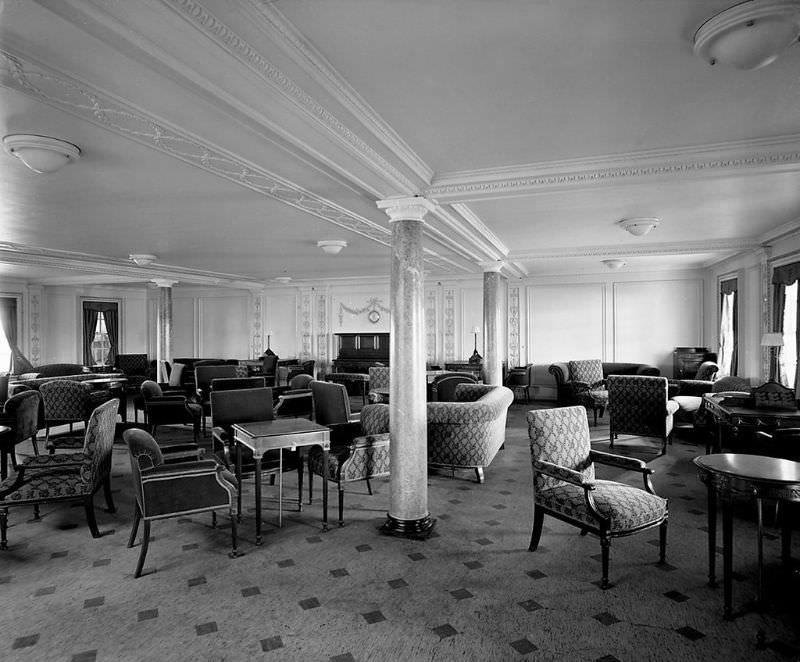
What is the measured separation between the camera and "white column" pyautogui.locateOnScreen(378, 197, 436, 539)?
14.9 feet

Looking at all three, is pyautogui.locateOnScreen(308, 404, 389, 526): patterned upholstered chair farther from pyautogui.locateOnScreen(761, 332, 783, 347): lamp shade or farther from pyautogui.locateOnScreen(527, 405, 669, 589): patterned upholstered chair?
pyautogui.locateOnScreen(761, 332, 783, 347): lamp shade

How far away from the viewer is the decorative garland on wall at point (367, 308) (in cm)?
1493

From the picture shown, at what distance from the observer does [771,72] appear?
111 inches

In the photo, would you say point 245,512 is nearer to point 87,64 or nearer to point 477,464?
point 477,464

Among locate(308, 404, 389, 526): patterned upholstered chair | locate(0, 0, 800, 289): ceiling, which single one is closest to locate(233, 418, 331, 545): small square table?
locate(308, 404, 389, 526): patterned upholstered chair

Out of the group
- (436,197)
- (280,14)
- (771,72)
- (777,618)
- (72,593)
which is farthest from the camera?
(436,197)

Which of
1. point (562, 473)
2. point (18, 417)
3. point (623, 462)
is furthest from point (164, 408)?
point (623, 462)

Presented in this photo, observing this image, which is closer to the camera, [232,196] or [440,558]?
[440,558]

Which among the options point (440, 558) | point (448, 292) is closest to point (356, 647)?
point (440, 558)

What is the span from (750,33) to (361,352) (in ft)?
42.5

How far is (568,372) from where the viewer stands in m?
11.5

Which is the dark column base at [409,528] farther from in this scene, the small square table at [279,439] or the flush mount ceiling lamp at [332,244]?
the flush mount ceiling lamp at [332,244]

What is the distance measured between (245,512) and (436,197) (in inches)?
133

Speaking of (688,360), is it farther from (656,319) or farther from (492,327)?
(492,327)
